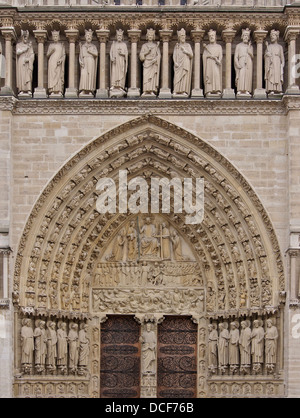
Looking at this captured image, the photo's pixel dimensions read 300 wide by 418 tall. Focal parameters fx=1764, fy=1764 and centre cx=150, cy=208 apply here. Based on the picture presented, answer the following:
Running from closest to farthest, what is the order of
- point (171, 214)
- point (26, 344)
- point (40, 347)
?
point (26, 344) < point (40, 347) < point (171, 214)

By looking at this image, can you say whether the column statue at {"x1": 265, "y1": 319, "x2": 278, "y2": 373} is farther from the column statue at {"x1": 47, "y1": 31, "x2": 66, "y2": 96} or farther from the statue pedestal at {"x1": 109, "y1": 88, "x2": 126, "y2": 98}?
the column statue at {"x1": 47, "y1": 31, "x2": 66, "y2": 96}

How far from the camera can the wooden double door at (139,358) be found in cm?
2536

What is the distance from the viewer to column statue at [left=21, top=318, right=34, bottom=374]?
24688 mm

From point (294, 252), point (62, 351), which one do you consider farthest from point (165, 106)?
point (62, 351)

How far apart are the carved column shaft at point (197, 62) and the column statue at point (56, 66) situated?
187 centimetres

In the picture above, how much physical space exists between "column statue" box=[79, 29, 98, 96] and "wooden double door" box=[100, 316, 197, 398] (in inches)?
131

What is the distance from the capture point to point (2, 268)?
24469mm

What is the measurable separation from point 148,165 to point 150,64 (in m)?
1.45

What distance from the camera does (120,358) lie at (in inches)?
1002

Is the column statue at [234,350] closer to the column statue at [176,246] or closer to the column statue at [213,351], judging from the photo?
the column statue at [213,351]

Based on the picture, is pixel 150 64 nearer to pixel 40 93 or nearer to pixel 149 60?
pixel 149 60

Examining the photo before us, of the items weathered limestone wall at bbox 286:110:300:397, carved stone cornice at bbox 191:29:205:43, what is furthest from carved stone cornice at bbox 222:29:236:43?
weathered limestone wall at bbox 286:110:300:397
